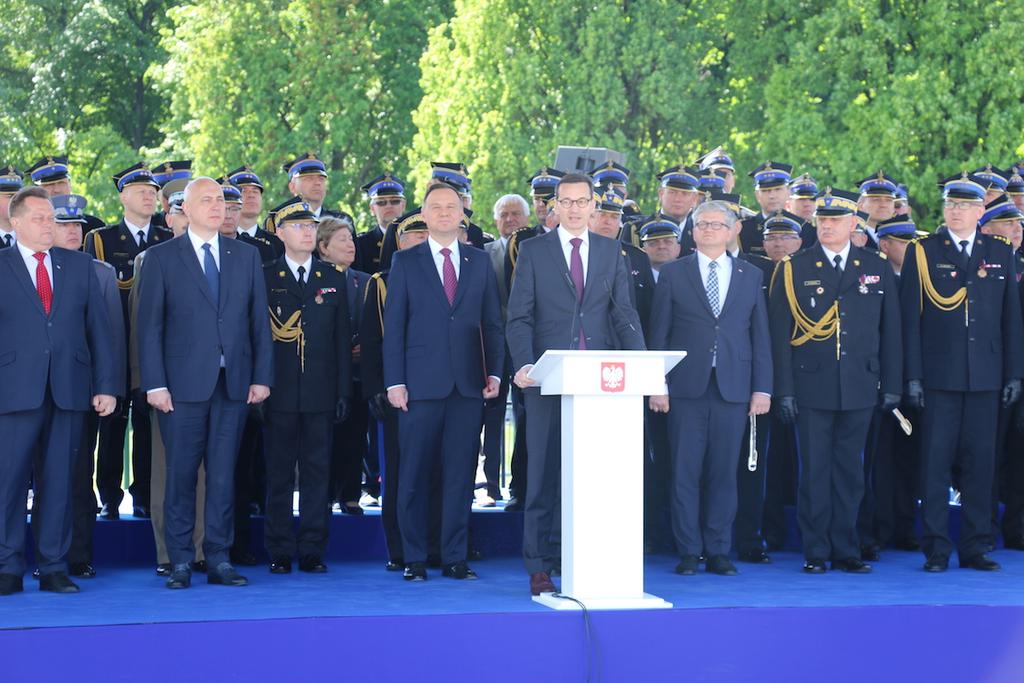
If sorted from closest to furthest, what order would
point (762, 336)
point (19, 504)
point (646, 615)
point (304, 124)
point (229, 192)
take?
point (646, 615) < point (19, 504) < point (762, 336) < point (229, 192) < point (304, 124)

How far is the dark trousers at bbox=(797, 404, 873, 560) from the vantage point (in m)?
7.57

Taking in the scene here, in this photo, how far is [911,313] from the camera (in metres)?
7.77

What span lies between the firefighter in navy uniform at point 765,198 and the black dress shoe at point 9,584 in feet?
15.7

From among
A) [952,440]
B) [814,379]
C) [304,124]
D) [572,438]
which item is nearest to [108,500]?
[572,438]

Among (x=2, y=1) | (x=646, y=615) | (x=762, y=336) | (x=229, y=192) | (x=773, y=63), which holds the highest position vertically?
(x=2, y=1)

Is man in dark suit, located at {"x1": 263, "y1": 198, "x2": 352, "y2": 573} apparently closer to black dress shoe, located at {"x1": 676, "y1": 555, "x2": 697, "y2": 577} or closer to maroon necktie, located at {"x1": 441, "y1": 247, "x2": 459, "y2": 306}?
maroon necktie, located at {"x1": 441, "y1": 247, "x2": 459, "y2": 306}

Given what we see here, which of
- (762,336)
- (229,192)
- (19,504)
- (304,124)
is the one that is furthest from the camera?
(304,124)

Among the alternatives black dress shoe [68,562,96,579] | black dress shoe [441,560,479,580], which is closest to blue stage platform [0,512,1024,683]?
black dress shoe [441,560,479,580]

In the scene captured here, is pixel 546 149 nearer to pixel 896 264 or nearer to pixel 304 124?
pixel 304 124

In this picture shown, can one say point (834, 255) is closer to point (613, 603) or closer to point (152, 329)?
point (613, 603)

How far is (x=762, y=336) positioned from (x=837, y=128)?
1636 cm

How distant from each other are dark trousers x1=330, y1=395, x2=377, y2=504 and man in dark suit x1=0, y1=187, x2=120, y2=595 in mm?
1763

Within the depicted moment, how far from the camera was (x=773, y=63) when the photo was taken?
24.4 metres

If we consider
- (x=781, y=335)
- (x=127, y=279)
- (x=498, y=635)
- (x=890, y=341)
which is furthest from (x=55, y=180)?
(x=890, y=341)
